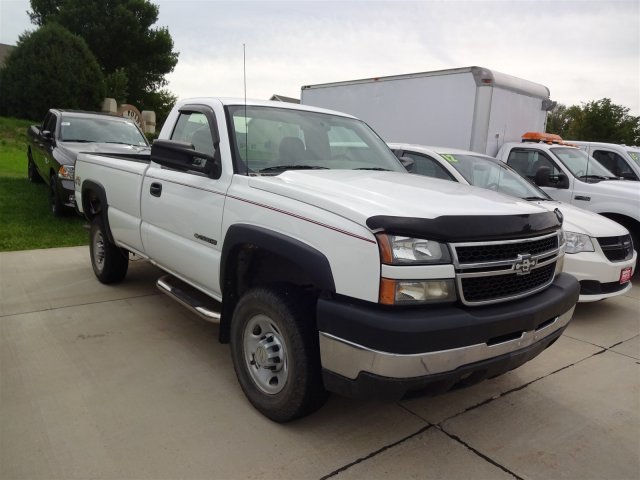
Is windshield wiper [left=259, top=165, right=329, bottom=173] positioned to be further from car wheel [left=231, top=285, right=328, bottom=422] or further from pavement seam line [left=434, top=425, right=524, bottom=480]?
pavement seam line [left=434, top=425, right=524, bottom=480]

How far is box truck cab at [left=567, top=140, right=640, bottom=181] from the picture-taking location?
347 inches

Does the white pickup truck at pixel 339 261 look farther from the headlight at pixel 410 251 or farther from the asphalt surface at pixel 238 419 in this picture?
the asphalt surface at pixel 238 419

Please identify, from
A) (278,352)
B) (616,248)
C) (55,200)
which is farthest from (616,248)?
(55,200)

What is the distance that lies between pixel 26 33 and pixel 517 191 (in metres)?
29.3

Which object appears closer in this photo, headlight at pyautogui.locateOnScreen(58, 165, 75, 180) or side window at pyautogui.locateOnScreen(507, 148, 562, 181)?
side window at pyautogui.locateOnScreen(507, 148, 562, 181)

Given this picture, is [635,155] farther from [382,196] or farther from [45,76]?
[45,76]

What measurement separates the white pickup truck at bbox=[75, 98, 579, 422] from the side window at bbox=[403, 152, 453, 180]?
7.22ft

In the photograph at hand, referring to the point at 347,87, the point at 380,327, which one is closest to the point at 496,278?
the point at 380,327

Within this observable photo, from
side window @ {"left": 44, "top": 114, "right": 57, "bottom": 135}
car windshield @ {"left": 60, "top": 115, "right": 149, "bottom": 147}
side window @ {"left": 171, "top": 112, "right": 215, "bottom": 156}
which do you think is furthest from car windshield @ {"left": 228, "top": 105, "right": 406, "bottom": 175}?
side window @ {"left": 44, "top": 114, "right": 57, "bottom": 135}

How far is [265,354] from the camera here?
9.75 feet

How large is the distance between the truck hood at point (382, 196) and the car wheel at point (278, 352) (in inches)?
22.8

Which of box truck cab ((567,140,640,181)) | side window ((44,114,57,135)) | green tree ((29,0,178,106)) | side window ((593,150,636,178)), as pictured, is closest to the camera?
box truck cab ((567,140,640,181))

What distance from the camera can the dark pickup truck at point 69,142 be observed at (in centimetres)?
805

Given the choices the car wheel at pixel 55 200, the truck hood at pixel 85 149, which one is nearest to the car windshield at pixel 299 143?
the truck hood at pixel 85 149
